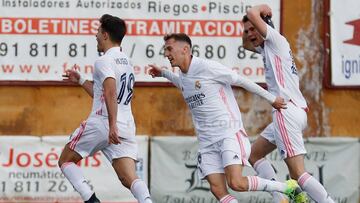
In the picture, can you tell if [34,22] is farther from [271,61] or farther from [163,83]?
[271,61]

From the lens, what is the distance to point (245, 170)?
1491 centimetres

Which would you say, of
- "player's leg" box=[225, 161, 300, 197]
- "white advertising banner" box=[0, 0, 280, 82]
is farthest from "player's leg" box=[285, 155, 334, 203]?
"white advertising banner" box=[0, 0, 280, 82]

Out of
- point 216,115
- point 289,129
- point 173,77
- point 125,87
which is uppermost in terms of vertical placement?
point 173,77

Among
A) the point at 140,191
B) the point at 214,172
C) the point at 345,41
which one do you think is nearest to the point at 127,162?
the point at 140,191

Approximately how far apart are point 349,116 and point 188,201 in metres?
2.63

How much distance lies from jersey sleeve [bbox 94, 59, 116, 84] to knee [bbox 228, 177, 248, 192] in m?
1.65

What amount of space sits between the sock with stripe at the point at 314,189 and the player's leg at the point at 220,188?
81 cm

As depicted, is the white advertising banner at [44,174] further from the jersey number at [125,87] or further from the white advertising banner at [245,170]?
the jersey number at [125,87]

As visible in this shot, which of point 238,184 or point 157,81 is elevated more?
point 157,81

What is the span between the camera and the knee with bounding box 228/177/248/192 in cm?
1088

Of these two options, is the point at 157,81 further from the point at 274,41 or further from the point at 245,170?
the point at 274,41

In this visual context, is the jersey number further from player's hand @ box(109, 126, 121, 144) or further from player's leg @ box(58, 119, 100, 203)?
player's hand @ box(109, 126, 121, 144)

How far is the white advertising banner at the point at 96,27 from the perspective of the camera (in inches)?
589

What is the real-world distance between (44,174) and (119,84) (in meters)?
3.84
